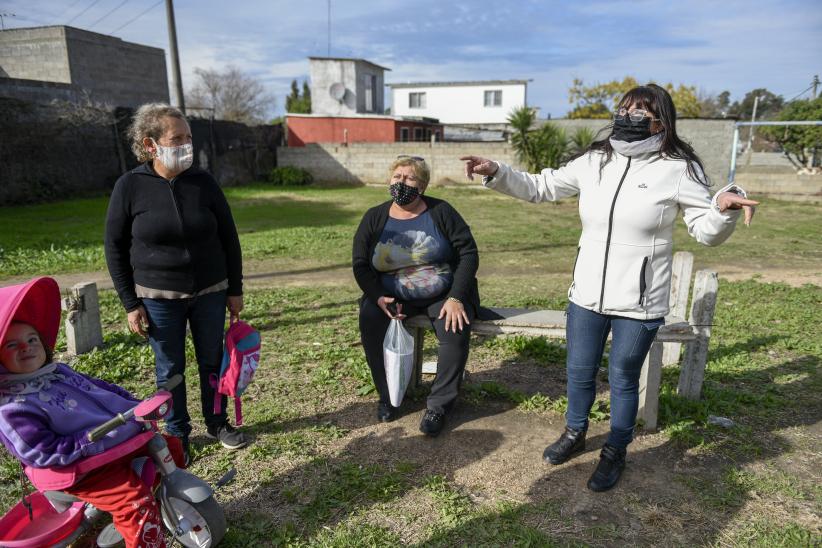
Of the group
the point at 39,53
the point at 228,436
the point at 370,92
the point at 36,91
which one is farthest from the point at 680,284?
the point at 370,92

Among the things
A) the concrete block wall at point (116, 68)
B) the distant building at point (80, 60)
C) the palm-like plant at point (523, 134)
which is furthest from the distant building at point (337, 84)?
the palm-like plant at point (523, 134)

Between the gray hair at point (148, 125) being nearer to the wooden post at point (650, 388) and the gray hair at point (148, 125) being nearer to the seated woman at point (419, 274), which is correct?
the seated woman at point (419, 274)

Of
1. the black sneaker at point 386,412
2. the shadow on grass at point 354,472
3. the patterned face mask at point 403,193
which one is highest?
the patterned face mask at point 403,193

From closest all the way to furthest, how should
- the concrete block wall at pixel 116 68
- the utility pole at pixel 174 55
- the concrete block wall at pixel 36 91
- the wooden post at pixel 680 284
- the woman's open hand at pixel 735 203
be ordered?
the woman's open hand at pixel 735 203, the wooden post at pixel 680 284, the utility pole at pixel 174 55, the concrete block wall at pixel 36 91, the concrete block wall at pixel 116 68

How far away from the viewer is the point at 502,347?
4.92m

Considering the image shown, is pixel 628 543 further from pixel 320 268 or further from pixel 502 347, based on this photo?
pixel 320 268

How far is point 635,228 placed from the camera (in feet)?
8.59

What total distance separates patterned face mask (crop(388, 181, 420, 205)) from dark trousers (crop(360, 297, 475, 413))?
66 centimetres

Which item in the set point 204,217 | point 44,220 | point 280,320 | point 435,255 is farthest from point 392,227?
point 44,220

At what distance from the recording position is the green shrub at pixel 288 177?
24.0 meters

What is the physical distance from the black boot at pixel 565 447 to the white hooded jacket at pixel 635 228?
828 mm

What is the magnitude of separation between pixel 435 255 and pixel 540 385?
1421 millimetres

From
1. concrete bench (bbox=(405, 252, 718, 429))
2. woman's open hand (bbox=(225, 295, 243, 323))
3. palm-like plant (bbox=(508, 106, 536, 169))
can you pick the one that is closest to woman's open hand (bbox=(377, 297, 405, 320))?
concrete bench (bbox=(405, 252, 718, 429))

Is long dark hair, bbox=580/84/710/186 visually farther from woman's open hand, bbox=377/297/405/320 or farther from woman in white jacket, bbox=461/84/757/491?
woman's open hand, bbox=377/297/405/320
